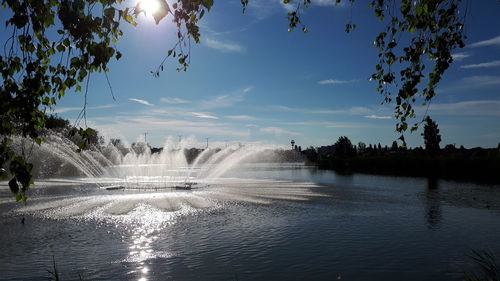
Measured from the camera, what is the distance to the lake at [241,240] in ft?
36.3

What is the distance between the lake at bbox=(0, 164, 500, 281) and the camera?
11.1 metres

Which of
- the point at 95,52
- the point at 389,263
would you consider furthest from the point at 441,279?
the point at 95,52

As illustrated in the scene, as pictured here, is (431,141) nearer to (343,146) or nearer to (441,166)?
(441,166)

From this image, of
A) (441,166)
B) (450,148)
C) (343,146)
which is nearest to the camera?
(441,166)

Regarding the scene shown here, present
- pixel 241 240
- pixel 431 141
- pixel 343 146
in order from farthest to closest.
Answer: pixel 343 146 → pixel 431 141 → pixel 241 240

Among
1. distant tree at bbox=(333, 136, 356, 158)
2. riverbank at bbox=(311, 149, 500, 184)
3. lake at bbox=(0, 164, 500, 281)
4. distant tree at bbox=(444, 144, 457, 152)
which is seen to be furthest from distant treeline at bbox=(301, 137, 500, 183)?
distant tree at bbox=(444, 144, 457, 152)

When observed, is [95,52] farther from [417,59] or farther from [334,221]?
[334,221]

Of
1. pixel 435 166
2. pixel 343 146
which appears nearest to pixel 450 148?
pixel 343 146

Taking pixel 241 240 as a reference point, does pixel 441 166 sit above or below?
above

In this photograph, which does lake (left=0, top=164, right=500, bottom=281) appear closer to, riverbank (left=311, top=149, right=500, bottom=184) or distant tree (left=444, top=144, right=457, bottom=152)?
riverbank (left=311, top=149, right=500, bottom=184)

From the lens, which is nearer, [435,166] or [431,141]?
[435,166]

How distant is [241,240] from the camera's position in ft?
47.1

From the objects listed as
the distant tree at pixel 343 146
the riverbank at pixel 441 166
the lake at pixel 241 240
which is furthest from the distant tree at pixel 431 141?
the lake at pixel 241 240

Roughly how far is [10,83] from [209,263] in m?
8.75
